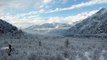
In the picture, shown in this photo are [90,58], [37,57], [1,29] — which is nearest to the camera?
[37,57]

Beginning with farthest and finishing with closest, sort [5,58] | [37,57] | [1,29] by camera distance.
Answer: [1,29] < [37,57] < [5,58]

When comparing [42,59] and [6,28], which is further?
[6,28]

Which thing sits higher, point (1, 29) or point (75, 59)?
point (1, 29)

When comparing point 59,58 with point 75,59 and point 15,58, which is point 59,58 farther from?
point 15,58

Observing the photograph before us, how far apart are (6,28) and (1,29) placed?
41.9ft

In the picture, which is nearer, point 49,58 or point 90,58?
point 49,58

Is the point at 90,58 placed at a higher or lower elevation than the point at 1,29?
→ lower

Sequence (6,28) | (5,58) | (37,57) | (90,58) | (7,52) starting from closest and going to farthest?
1. (5,58)
2. (37,57)
3. (7,52)
4. (90,58)
5. (6,28)

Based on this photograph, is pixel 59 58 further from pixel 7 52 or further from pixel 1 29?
pixel 1 29

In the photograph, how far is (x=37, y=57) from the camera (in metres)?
30.6

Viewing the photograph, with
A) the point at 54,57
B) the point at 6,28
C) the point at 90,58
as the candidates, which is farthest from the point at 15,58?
the point at 6,28

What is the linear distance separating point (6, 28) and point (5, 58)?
127 meters

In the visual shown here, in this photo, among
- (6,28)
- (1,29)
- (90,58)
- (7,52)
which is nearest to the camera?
(7,52)

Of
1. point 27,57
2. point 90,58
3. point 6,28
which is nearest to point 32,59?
point 27,57
